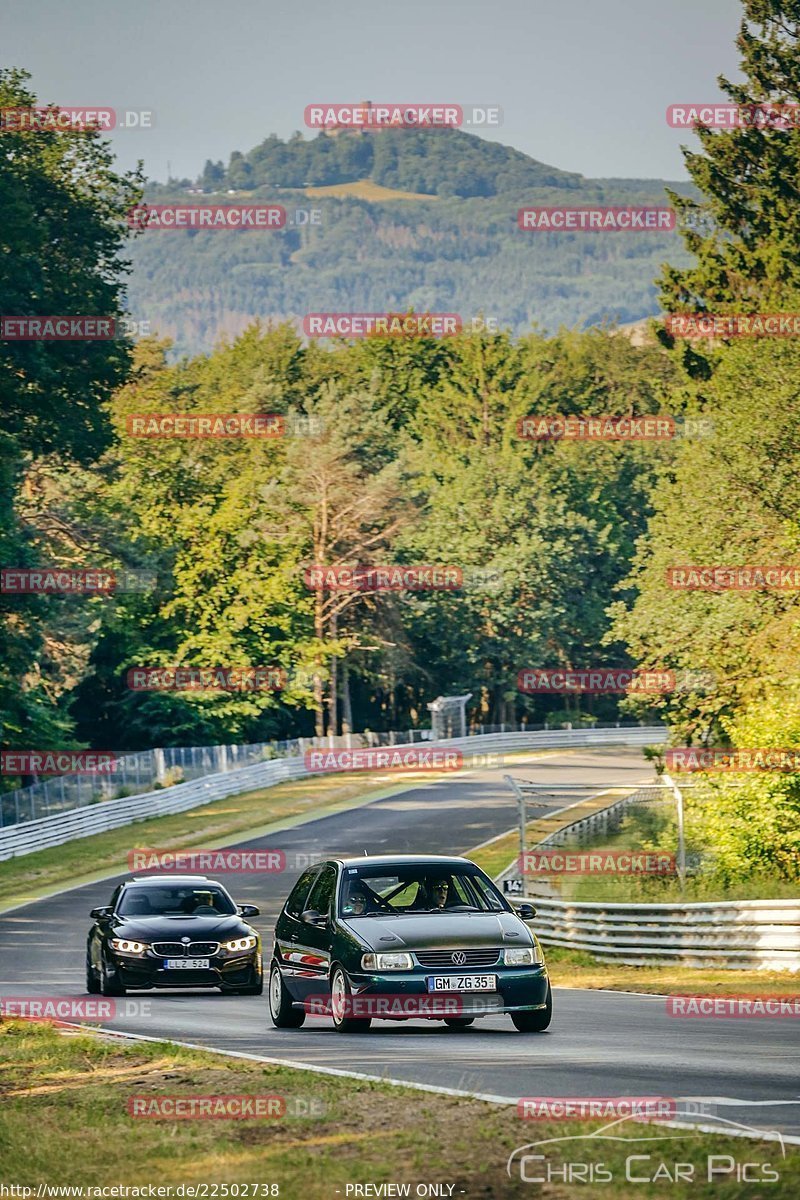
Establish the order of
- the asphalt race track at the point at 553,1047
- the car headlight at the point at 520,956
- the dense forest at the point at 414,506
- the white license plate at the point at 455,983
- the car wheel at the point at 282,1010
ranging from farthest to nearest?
1. the dense forest at the point at 414,506
2. the car wheel at the point at 282,1010
3. the car headlight at the point at 520,956
4. the white license plate at the point at 455,983
5. the asphalt race track at the point at 553,1047

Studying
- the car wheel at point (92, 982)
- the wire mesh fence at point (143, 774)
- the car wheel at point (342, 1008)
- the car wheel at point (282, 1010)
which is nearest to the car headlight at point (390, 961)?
the car wheel at point (342, 1008)

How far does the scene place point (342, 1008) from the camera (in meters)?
15.1

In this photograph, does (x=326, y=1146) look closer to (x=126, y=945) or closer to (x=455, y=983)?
(x=455, y=983)

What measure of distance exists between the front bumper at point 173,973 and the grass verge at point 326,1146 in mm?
8900

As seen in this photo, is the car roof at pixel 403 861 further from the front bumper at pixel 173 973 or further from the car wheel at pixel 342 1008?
the front bumper at pixel 173 973

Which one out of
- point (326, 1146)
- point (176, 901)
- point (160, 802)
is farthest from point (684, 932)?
point (160, 802)

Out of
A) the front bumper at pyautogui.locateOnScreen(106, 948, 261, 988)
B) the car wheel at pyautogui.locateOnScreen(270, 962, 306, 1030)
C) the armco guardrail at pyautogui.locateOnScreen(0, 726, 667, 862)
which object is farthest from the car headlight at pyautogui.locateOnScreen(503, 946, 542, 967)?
the armco guardrail at pyautogui.locateOnScreen(0, 726, 667, 862)

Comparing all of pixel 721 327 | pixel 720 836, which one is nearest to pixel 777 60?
pixel 721 327

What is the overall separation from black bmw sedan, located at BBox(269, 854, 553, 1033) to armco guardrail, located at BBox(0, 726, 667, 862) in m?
33.6

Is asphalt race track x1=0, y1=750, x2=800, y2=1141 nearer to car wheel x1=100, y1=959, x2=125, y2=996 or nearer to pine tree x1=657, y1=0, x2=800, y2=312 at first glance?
car wheel x1=100, y1=959, x2=125, y2=996

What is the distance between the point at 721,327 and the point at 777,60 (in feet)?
33.1

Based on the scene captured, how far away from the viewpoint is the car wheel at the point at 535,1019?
14.9 m

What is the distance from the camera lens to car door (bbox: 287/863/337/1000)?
15.4 m

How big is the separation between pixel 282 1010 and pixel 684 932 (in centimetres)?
1071
